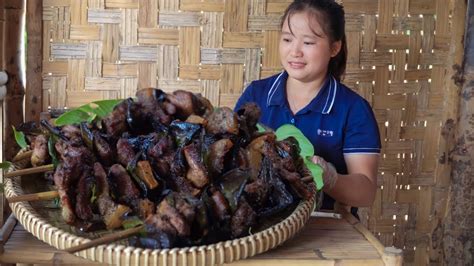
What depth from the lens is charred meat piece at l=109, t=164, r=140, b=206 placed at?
3.65 feet

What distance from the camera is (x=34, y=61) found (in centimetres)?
271

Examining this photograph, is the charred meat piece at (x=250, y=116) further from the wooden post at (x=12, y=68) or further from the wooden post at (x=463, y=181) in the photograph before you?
the wooden post at (x=463, y=181)

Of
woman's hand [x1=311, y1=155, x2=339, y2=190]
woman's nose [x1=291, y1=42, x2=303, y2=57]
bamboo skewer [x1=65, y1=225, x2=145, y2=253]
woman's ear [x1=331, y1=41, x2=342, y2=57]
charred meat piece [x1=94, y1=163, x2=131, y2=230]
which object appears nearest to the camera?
→ bamboo skewer [x1=65, y1=225, x2=145, y2=253]

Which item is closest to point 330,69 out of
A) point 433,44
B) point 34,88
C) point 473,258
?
point 433,44

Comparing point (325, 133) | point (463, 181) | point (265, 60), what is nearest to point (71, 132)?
point (325, 133)

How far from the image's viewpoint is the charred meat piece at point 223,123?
48.5 inches

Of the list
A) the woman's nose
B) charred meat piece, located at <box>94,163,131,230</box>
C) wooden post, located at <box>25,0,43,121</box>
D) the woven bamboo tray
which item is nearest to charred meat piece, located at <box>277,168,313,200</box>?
the woven bamboo tray

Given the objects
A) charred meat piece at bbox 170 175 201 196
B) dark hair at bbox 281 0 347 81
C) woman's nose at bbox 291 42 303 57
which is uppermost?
dark hair at bbox 281 0 347 81

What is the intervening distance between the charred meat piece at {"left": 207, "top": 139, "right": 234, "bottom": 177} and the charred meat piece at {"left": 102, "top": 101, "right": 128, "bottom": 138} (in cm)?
21

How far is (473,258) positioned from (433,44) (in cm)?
106

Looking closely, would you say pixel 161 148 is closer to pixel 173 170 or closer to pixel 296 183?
pixel 173 170

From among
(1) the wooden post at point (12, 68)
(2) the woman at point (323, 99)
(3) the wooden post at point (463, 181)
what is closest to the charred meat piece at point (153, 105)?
(1) the wooden post at point (12, 68)

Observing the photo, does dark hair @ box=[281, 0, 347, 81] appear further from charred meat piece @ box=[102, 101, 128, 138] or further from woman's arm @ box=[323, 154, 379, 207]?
charred meat piece @ box=[102, 101, 128, 138]

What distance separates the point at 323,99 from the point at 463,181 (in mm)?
879
